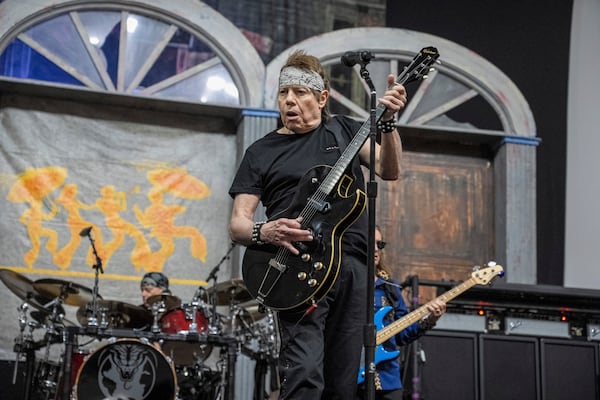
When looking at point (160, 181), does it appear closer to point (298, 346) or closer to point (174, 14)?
point (174, 14)

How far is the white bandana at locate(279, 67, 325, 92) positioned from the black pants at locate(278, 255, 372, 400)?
776 mm

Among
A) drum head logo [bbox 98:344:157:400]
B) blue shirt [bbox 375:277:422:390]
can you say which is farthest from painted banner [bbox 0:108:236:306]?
blue shirt [bbox 375:277:422:390]

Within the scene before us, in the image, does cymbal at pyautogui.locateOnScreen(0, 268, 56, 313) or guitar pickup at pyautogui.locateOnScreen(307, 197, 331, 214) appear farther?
cymbal at pyautogui.locateOnScreen(0, 268, 56, 313)

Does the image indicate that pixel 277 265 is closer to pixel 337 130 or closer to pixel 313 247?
pixel 313 247

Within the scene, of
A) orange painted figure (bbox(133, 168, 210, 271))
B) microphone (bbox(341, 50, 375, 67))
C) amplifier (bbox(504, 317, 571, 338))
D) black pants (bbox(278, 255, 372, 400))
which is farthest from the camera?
orange painted figure (bbox(133, 168, 210, 271))

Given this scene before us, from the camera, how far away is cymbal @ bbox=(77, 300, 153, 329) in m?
7.40

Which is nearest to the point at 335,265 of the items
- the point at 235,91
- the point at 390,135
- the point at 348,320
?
the point at 348,320

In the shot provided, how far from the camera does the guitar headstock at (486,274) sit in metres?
6.21

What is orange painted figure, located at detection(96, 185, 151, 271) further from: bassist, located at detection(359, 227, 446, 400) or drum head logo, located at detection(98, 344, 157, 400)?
bassist, located at detection(359, 227, 446, 400)

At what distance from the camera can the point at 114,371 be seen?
6.96 metres

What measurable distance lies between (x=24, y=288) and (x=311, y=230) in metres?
4.49

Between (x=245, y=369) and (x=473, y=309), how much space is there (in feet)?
7.95

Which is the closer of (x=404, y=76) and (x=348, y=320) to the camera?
(x=348, y=320)

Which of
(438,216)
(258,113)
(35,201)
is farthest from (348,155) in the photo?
(438,216)
